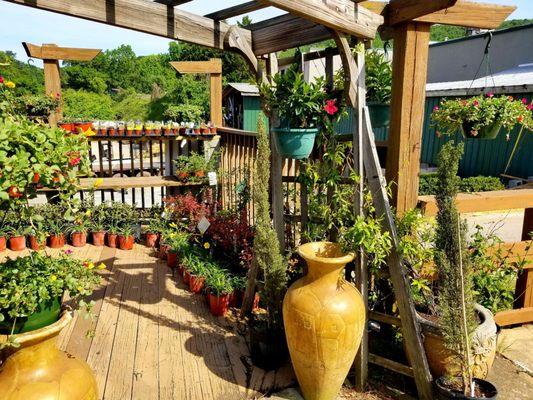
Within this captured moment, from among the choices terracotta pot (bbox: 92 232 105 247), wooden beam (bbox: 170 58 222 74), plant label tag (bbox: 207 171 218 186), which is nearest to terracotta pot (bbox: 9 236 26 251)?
terracotta pot (bbox: 92 232 105 247)

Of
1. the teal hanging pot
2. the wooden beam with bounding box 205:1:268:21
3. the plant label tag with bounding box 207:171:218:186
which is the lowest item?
the plant label tag with bounding box 207:171:218:186

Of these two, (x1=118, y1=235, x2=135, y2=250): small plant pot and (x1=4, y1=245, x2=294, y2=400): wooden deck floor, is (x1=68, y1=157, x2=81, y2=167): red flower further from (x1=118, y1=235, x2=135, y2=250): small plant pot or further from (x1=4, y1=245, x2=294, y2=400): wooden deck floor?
(x1=118, y1=235, x2=135, y2=250): small plant pot

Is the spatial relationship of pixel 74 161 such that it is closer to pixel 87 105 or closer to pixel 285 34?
pixel 285 34

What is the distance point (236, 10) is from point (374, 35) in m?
0.91

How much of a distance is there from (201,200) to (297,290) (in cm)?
346

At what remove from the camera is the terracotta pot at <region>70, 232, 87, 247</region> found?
5062mm

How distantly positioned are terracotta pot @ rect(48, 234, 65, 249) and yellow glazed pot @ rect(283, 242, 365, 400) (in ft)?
12.1

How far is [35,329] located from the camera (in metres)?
1.80

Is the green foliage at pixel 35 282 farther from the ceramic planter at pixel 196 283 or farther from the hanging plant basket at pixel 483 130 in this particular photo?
the hanging plant basket at pixel 483 130

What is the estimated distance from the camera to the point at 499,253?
9.87ft

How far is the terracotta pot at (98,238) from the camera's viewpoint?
16.8ft

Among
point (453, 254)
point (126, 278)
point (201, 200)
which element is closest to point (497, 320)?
point (453, 254)

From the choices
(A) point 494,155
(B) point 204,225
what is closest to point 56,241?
(B) point 204,225

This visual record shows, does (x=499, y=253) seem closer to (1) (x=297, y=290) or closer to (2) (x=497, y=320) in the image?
(2) (x=497, y=320)
